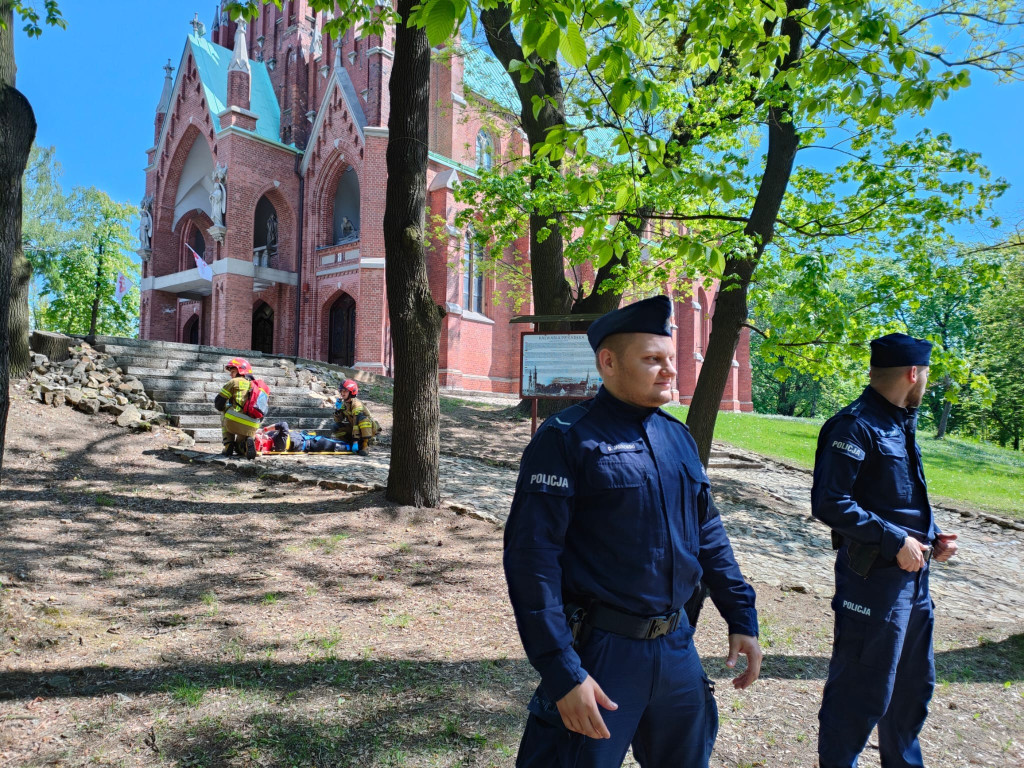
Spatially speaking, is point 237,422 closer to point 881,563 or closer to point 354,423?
point 354,423

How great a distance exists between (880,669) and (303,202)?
28327mm

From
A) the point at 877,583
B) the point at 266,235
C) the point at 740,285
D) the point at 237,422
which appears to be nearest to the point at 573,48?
the point at 877,583

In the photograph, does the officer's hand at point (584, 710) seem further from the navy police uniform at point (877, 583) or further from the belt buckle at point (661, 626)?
the navy police uniform at point (877, 583)

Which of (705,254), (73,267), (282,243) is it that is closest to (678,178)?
(705,254)

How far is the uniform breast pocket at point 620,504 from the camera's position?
192cm

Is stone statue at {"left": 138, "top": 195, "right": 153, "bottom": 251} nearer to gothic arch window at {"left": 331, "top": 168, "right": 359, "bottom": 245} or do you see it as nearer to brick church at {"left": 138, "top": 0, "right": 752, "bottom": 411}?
brick church at {"left": 138, "top": 0, "right": 752, "bottom": 411}

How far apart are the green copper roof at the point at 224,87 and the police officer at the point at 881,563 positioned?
95.5ft

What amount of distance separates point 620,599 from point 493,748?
67.7 inches

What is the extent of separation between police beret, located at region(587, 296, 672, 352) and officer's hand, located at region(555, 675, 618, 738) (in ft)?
3.15

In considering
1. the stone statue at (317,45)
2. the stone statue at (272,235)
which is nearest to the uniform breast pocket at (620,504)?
the stone statue at (272,235)

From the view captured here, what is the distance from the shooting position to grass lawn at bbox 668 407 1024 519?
14.9 meters

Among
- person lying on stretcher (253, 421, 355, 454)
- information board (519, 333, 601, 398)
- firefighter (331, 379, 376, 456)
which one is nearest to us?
information board (519, 333, 601, 398)

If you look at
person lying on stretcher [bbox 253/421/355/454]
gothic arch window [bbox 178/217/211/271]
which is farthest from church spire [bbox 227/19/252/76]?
person lying on stretcher [bbox 253/421/355/454]

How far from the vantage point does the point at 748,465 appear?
1512cm
